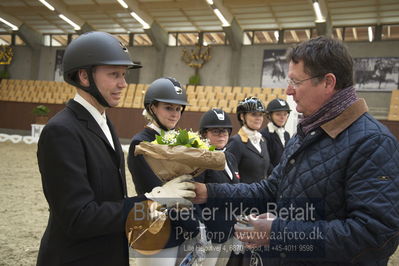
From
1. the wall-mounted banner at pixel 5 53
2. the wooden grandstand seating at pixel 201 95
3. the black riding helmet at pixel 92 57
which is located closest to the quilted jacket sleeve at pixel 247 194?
the black riding helmet at pixel 92 57

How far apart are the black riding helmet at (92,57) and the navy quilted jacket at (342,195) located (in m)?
0.90

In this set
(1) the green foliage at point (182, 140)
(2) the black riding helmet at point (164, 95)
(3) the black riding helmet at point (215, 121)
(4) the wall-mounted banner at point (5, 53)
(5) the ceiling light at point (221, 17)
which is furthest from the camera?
(4) the wall-mounted banner at point (5, 53)

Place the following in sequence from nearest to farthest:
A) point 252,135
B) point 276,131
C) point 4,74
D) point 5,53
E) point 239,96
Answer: point 252,135 → point 276,131 → point 239,96 → point 5,53 → point 4,74

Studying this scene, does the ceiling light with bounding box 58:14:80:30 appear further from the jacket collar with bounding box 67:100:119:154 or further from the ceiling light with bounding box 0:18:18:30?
the jacket collar with bounding box 67:100:119:154

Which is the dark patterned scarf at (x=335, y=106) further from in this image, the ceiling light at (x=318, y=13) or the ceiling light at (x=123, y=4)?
the ceiling light at (x=123, y=4)

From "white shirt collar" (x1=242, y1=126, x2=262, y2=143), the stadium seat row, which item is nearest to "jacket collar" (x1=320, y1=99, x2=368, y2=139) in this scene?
"white shirt collar" (x1=242, y1=126, x2=262, y2=143)

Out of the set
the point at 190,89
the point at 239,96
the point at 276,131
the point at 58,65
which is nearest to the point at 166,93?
the point at 276,131

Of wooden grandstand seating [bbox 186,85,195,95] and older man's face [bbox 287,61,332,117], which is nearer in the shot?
older man's face [bbox 287,61,332,117]

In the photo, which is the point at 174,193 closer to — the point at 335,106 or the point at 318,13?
the point at 335,106

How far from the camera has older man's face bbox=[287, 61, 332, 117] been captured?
138 centimetres

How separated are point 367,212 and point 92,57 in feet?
4.22

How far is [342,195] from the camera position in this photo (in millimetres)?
1263

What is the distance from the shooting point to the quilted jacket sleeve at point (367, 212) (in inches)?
45.0

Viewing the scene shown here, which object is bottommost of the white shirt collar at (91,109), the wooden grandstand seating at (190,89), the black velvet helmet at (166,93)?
the white shirt collar at (91,109)
